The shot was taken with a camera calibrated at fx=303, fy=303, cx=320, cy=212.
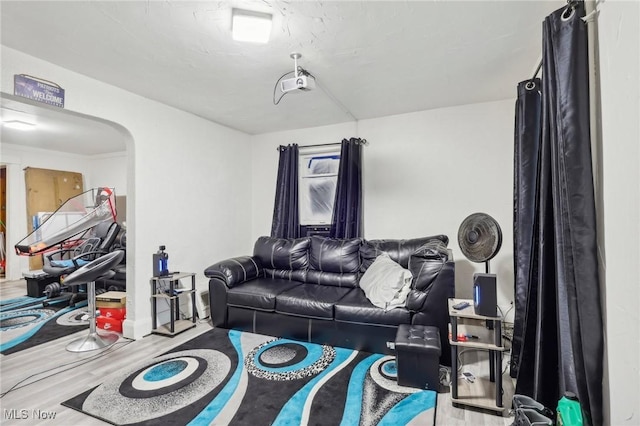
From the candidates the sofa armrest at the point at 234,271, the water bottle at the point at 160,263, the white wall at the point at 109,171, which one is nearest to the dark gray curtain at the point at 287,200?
the sofa armrest at the point at 234,271

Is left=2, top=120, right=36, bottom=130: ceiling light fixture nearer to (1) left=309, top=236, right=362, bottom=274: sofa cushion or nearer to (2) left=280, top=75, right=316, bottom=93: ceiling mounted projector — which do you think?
(2) left=280, top=75, right=316, bottom=93: ceiling mounted projector

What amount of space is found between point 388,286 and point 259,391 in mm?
1296

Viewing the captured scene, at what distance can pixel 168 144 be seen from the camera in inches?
131

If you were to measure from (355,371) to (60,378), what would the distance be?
2229 mm

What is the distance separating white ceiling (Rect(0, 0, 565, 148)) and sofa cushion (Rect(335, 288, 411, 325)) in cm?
200

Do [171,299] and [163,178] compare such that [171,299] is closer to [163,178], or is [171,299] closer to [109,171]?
[163,178]

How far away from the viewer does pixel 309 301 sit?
282 cm

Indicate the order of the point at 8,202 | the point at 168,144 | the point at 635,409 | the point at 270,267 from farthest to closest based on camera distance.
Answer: the point at 8,202 < the point at 270,267 < the point at 168,144 < the point at 635,409

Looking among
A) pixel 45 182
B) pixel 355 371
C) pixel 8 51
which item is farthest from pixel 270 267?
pixel 45 182

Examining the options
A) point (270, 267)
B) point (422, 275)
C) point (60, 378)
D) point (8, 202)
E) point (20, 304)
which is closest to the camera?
point (60, 378)

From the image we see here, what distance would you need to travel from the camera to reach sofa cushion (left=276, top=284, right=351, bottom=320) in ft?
9.03

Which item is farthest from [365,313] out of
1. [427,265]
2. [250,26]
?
[250,26]

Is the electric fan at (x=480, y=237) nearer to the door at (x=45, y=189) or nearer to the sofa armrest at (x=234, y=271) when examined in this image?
the sofa armrest at (x=234, y=271)

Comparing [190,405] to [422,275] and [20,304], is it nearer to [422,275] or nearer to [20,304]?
[422,275]
